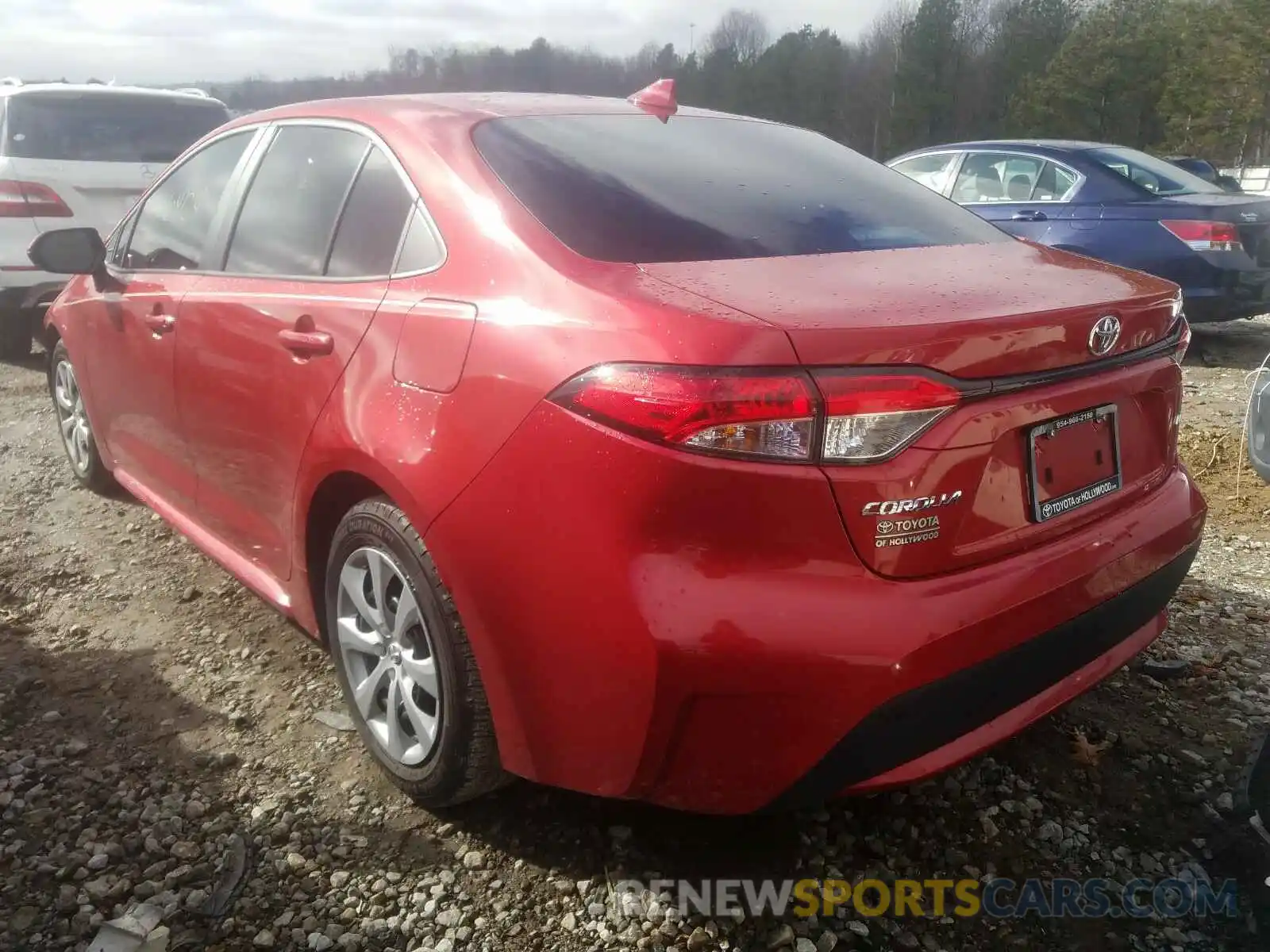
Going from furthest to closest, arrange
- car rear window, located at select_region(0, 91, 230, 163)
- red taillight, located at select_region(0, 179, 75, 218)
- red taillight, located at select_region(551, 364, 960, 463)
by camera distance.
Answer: car rear window, located at select_region(0, 91, 230, 163) < red taillight, located at select_region(0, 179, 75, 218) < red taillight, located at select_region(551, 364, 960, 463)

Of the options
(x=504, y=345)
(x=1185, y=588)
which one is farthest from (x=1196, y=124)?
(x=504, y=345)

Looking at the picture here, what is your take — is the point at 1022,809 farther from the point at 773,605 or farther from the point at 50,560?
the point at 50,560

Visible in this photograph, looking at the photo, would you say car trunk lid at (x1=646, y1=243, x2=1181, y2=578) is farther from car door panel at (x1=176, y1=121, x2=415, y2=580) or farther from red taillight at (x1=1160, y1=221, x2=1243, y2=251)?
red taillight at (x1=1160, y1=221, x2=1243, y2=251)

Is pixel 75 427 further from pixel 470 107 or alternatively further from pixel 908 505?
pixel 908 505

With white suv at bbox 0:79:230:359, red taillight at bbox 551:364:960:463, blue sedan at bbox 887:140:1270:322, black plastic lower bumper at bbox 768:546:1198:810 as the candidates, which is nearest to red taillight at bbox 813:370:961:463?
red taillight at bbox 551:364:960:463

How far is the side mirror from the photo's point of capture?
11.6 ft

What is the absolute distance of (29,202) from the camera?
20.9 ft

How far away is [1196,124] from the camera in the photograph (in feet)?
112

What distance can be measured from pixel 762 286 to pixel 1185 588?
7.99 feet

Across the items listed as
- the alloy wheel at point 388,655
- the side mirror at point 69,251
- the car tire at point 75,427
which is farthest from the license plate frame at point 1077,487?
the car tire at point 75,427

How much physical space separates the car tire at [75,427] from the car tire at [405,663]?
93.1 inches

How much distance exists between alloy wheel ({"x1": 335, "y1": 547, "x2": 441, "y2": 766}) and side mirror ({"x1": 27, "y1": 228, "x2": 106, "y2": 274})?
1939 millimetres

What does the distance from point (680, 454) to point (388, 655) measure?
3.46 ft

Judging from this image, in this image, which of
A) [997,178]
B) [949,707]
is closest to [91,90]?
[997,178]
